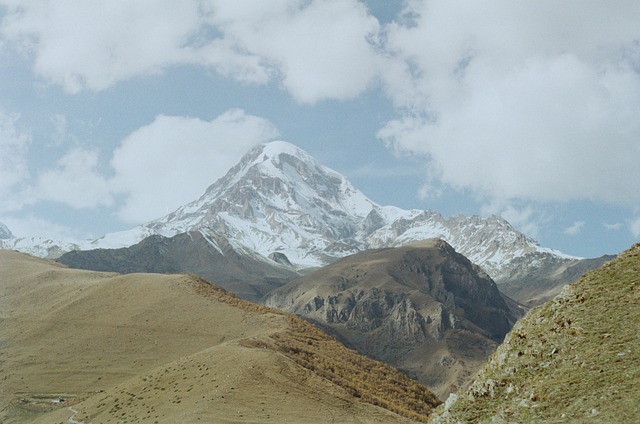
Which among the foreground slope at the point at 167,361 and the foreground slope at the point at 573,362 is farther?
the foreground slope at the point at 167,361

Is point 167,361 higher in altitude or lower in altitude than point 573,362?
lower

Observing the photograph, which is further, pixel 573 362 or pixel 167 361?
pixel 167 361

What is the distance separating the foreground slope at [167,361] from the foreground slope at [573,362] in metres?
30.4

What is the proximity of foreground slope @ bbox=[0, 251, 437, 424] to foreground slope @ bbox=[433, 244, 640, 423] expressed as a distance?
30359 millimetres

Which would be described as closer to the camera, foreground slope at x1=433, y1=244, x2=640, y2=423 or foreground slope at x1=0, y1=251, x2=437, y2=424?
foreground slope at x1=433, y1=244, x2=640, y2=423

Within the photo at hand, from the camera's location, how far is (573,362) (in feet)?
71.3

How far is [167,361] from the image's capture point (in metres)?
82.9

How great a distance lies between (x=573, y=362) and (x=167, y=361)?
68.6 m

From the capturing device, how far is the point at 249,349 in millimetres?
69188

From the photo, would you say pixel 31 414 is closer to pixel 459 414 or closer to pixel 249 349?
pixel 249 349

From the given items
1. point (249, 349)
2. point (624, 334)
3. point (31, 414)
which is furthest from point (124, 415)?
point (624, 334)

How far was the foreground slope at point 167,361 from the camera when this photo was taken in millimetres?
56781

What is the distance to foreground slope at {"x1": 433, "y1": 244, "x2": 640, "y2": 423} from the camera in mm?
19688

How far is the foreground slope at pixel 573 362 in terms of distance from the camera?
19.7 meters
